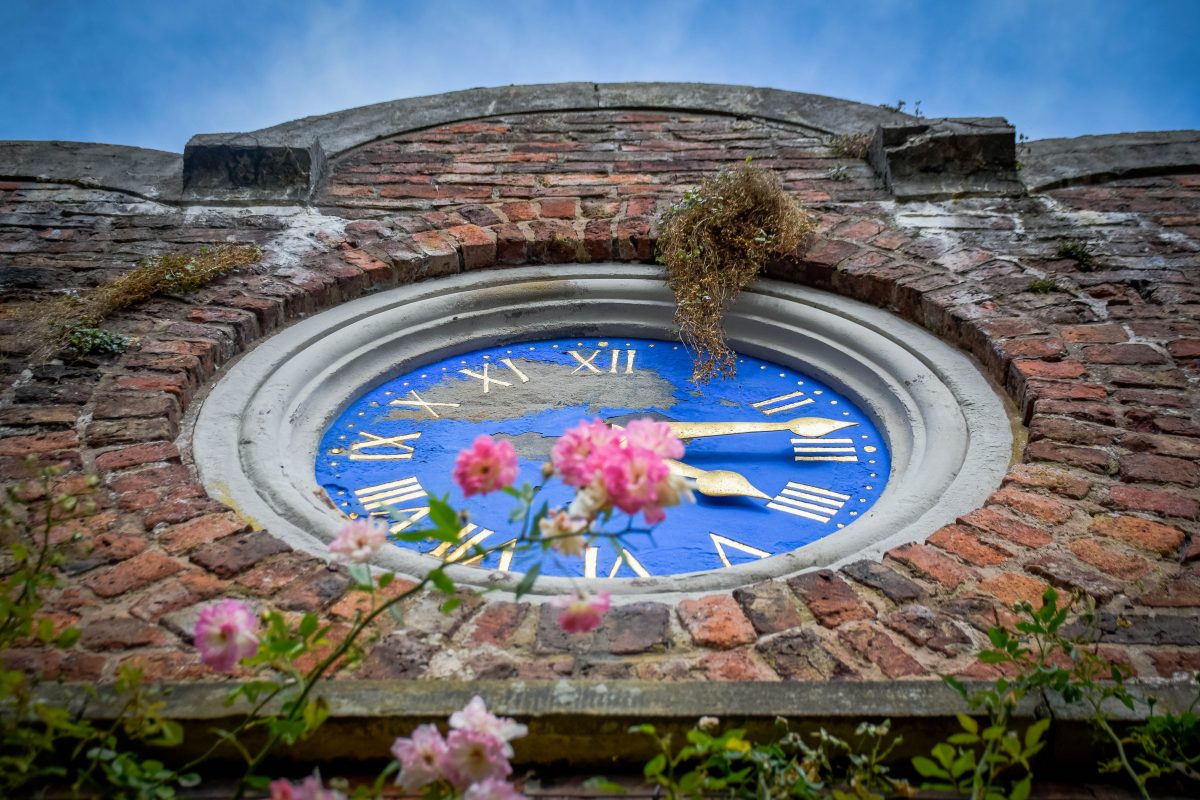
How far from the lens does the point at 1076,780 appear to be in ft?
4.83

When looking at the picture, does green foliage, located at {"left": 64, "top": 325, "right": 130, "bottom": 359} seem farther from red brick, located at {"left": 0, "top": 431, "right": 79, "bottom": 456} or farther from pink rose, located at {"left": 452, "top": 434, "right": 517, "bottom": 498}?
pink rose, located at {"left": 452, "top": 434, "right": 517, "bottom": 498}

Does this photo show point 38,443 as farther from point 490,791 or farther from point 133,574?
point 490,791

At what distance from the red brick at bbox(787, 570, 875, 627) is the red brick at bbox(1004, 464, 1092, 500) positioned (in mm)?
612

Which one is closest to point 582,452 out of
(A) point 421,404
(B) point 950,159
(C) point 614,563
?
(C) point 614,563

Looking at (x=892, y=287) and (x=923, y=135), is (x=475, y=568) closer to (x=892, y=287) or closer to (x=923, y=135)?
(x=892, y=287)

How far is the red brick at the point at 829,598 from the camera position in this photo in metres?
1.83

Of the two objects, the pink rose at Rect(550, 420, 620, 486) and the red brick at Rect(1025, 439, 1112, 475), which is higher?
the pink rose at Rect(550, 420, 620, 486)

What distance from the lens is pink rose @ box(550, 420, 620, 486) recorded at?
3.66 feet

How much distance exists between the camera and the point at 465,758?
1.05m

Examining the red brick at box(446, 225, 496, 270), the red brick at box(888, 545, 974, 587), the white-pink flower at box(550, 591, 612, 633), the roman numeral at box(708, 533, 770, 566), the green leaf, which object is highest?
the red brick at box(446, 225, 496, 270)

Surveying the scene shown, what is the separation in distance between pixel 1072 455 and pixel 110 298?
9.17 ft

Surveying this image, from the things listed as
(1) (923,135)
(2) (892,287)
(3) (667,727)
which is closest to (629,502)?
(3) (667,727)

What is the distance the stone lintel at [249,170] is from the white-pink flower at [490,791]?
3083 millimetres

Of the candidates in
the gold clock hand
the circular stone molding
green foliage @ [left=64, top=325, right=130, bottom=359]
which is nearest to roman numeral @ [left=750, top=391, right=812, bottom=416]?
the circular stone molding
